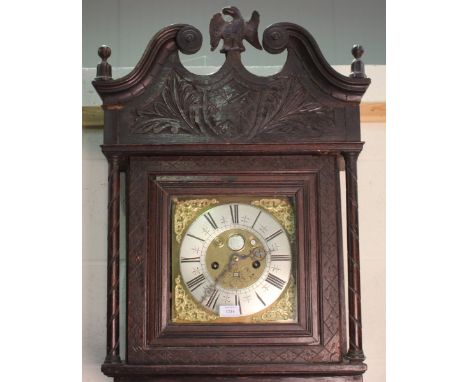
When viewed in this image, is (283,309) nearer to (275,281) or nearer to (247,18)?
(275,281)

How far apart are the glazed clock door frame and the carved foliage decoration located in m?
0.06

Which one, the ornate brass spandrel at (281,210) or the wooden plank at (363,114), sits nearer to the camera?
the ornate brass spandrel at (281,210)

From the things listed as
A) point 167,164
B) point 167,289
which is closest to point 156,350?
point 167,289

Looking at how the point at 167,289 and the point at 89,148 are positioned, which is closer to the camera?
the point at 167,289

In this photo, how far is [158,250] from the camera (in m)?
1.79

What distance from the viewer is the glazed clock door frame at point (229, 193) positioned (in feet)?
5.77

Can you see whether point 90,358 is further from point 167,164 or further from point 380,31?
point 380,31

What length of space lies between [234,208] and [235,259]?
0.37 ft

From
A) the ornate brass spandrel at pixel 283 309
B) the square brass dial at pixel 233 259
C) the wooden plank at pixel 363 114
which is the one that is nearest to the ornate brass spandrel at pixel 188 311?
the square brass dial at pixel 233 259

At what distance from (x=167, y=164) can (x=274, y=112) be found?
0.86 ft

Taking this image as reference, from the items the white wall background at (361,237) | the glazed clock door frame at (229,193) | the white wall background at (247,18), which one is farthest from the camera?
the white wall background at (247,18)

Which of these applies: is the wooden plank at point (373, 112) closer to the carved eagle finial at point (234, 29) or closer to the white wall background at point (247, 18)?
the carved eagle finial at point (234, 29)

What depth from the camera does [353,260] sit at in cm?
181

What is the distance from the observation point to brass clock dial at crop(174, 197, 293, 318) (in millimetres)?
1782
